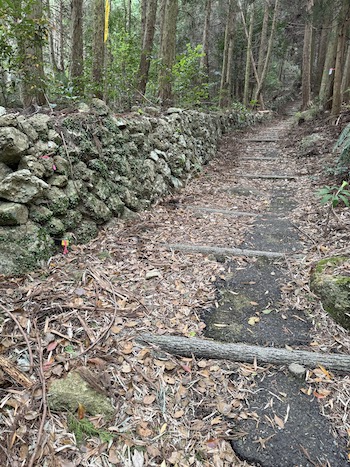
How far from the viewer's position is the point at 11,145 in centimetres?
279

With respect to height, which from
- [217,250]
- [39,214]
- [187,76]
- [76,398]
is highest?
[187,76]

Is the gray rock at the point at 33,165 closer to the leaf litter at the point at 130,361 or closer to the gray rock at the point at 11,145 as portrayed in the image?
the gray rock at the point at 11,145

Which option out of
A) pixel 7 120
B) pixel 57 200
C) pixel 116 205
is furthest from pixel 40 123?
pixel 116 205

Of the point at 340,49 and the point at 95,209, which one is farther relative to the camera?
the point at 340,49

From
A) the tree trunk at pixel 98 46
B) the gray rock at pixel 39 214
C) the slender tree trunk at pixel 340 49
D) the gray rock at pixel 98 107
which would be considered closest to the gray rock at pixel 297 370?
the gray rock at pixel 39 214

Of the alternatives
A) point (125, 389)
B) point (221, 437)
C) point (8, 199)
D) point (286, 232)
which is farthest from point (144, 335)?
point (286, 232)

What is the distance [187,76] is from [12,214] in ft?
19.4

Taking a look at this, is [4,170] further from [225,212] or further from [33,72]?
[225,212]

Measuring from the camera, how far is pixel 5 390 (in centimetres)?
173

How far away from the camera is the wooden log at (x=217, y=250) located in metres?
3.52

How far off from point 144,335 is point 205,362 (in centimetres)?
49

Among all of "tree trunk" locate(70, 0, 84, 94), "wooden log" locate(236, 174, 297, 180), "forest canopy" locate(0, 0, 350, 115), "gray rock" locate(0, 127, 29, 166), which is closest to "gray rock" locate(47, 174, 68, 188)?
"gray rock" locate(0, 127, 29, 166)

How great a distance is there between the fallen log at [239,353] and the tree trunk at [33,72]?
3542 mm

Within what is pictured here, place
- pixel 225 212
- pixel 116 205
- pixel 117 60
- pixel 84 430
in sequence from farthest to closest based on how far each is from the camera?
pixel 117 60, pixel 225 212, pixel 116 205, pixel 84 430
